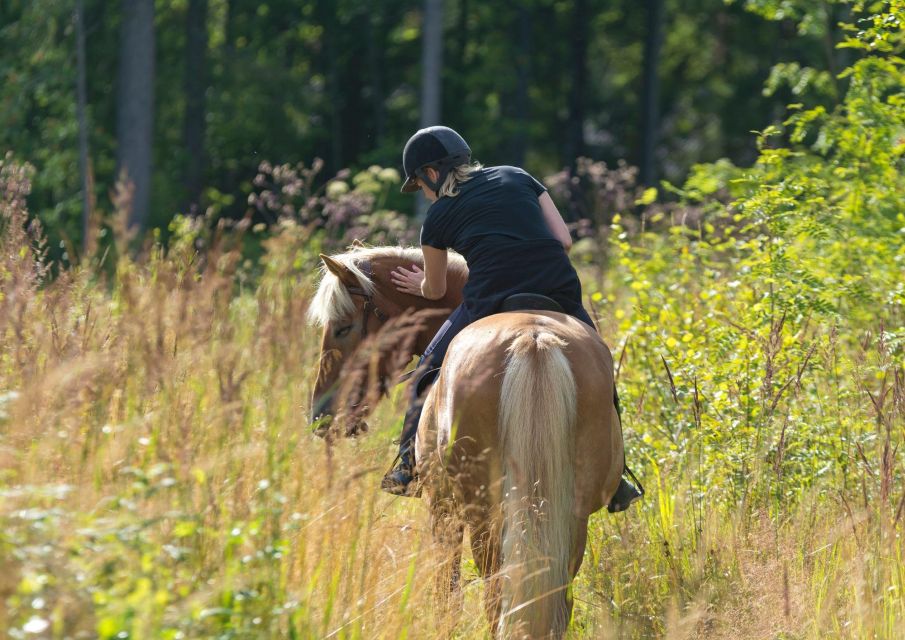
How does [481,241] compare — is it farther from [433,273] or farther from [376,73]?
[376,73]

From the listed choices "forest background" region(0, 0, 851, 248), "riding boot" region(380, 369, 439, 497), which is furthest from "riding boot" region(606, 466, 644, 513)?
"forest background" region(0, 0, 851, 248)

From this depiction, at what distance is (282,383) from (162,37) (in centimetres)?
2512

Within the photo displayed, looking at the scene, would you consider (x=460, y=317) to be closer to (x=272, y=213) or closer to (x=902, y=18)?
(x=902, y=18)

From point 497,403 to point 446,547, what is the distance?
593mm

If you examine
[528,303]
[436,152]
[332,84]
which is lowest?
[332,84]

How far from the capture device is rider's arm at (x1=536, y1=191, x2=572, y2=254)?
483 centimetres

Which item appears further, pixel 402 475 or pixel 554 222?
pixel 554 222

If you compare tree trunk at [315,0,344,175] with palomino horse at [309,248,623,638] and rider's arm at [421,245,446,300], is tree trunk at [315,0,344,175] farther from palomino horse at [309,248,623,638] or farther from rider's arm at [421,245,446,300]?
palomino horse at [309,248,623,638]

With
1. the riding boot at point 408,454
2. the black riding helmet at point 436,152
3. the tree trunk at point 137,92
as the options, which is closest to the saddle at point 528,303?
the riding boot at point 408,454

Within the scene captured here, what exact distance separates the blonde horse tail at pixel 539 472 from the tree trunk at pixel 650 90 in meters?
27.1

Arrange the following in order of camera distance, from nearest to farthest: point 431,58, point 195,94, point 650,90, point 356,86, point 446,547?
1. point 446,547
2. point 431,58
3. point 195,94
4. point 356,86
5. point 650,90

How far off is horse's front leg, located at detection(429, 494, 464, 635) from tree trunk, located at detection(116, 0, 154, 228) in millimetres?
18262

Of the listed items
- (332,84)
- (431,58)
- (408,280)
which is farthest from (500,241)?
(332,84)

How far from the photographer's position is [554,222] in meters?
4.89
